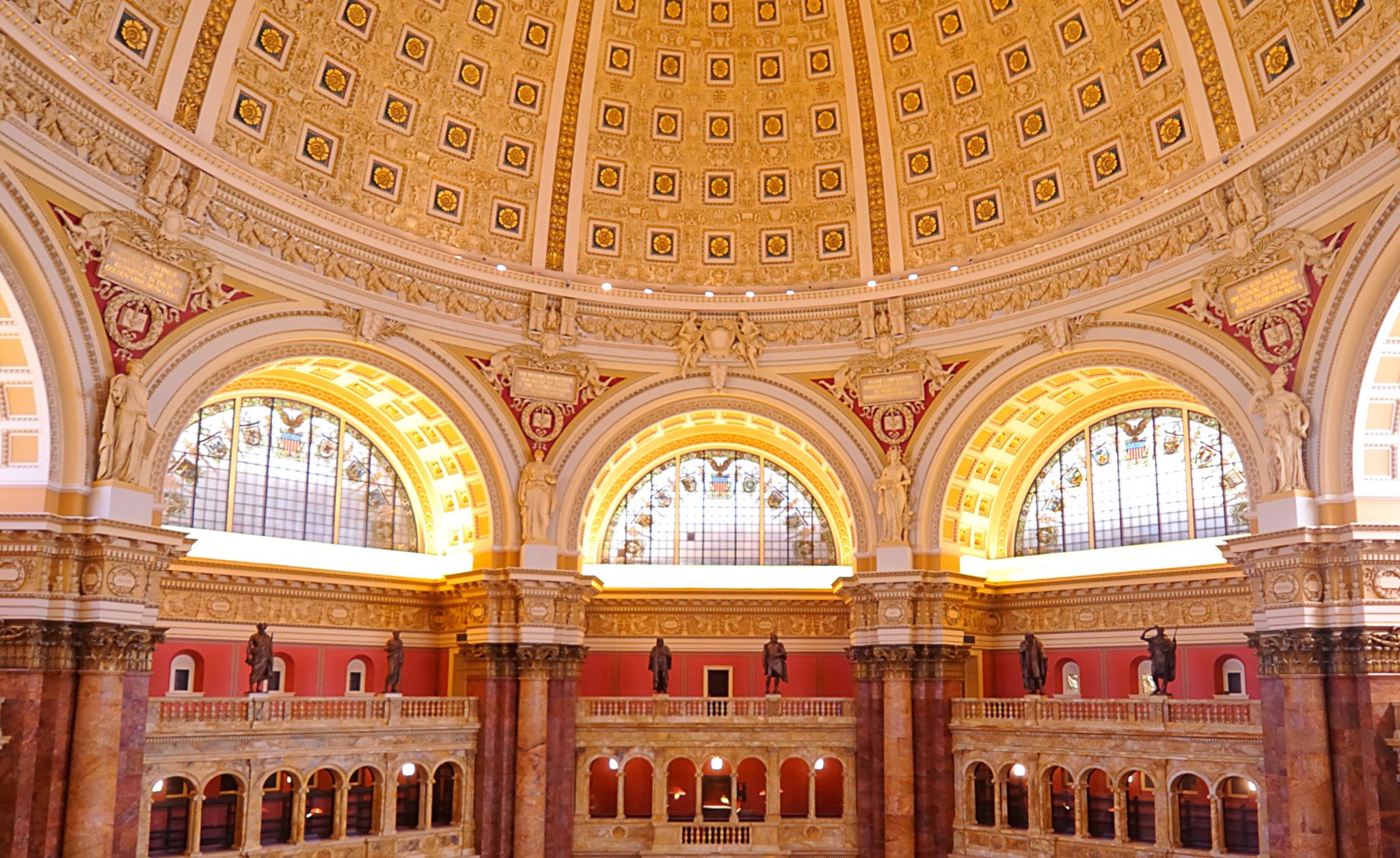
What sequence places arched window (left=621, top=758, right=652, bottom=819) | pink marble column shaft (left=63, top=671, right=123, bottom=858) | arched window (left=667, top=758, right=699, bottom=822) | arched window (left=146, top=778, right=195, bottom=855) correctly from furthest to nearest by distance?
1. arched window (left=621, top=758, right=652, bottom=819)
2. arched window (left=667, top=758, right=699, bottom=822)
3. arched window (left=146, top=778, right=195, bottom=855)
4. pink marble column shaft (left=63, top=671, right=123, bottom=858)

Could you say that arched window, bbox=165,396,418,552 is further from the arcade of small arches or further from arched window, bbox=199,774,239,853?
the arcade of small arches

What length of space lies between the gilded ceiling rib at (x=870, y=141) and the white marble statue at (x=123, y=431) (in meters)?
20.6

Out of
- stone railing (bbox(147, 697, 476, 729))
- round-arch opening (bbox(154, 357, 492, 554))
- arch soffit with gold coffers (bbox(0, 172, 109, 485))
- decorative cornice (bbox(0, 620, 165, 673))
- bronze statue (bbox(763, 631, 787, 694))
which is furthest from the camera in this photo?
bronze statue (bbox(763, 631, 787, 694))

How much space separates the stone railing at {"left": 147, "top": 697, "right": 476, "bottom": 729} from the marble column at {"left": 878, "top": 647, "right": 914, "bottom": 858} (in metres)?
11.6

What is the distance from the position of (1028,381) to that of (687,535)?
1255 cm

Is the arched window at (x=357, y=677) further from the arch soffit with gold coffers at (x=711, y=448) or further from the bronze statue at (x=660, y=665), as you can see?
the bronze statue at (x=660, y=665)

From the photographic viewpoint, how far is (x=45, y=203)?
23.0 meters

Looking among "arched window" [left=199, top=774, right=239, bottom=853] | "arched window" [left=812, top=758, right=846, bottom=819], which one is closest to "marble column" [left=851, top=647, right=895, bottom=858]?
"arched window" [left=812, top=758, right=846, bottom=819]

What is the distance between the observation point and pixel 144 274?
990 inches

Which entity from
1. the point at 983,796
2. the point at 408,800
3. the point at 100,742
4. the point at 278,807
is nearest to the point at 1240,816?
the point at 983,796

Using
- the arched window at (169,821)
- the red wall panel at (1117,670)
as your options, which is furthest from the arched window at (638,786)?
the arched window at (169,821)

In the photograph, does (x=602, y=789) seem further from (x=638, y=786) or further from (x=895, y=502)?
(x=895, y=502)

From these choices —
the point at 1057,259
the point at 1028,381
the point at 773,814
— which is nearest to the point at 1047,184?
the point at 1057,259

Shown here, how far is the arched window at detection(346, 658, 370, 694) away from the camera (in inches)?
1323
